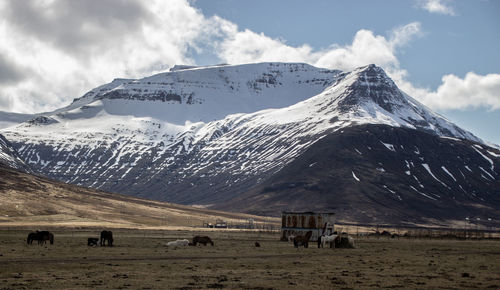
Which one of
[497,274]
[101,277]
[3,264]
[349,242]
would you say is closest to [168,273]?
[101,277]

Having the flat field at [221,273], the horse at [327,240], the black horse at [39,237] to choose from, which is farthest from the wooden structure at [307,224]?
the flat field at [221,273]

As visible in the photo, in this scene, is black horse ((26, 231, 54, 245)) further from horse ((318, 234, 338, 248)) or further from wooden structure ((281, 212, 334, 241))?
wooden structure ((281, 212, 334, 241))

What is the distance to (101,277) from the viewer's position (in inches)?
1572

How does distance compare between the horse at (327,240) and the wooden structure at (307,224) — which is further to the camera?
the wooden structure at (307,224)

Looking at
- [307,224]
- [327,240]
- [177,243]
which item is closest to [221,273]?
[177,243]

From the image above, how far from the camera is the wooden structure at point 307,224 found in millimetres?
109244

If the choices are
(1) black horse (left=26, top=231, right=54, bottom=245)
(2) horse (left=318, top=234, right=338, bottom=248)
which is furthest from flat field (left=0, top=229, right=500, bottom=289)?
(2) horse (left=318, top=234, right=338, bottom=248)

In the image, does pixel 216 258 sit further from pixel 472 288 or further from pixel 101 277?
pixel 472 288

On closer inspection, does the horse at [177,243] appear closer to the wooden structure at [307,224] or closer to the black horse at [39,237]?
the black horse at [39,237]

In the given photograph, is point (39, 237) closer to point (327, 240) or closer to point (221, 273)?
point (327, 240)

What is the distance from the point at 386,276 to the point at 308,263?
11340 millimetres

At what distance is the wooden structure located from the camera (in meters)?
109

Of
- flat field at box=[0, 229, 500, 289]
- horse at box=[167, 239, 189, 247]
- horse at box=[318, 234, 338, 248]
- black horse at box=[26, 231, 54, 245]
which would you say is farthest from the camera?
horse at box=[318, 234, 338, 248]

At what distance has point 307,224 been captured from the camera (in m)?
111
